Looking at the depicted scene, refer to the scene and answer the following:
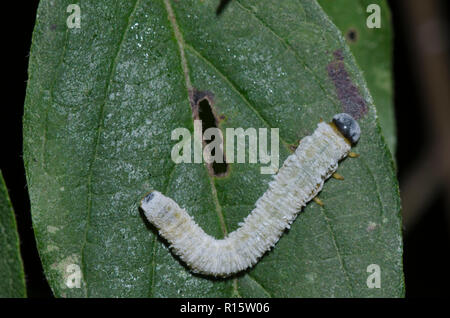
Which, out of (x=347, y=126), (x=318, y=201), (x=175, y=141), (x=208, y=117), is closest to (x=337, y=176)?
(x=318, y=201)

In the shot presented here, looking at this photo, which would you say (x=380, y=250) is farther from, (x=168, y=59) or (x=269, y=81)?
(x=168, y=59)

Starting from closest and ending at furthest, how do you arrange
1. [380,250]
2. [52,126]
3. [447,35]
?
[52,126], [380,250], [447,35]

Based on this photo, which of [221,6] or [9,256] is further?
[221,6]

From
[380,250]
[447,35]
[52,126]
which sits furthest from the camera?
[447,35]

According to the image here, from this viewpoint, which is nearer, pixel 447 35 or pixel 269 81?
pixel 269 81

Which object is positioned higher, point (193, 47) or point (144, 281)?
point (193, 47)

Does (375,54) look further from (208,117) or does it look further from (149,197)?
(149,197)
